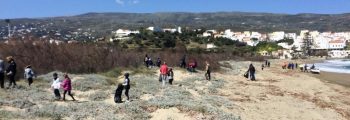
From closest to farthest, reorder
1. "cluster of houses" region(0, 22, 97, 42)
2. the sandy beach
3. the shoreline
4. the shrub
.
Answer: the sandy beach
the shrub
"cluster of houses" region(0, 22, 97, 42)
the shoreline

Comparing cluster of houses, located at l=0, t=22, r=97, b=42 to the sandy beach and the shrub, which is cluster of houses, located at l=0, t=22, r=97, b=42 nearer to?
the sandy beach

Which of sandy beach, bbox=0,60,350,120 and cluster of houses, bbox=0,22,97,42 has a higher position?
cluster of houses, bbox=0,22,97,42

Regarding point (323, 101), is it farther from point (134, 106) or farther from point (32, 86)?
point (32, 86)

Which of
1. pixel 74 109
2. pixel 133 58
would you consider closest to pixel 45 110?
pixel 74 109

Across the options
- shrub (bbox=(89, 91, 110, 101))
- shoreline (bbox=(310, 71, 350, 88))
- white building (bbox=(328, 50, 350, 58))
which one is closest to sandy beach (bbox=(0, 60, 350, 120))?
shrub (bbox=(89, 91, 110, 101))

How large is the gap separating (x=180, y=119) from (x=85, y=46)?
19.8 metres

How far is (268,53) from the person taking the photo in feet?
507

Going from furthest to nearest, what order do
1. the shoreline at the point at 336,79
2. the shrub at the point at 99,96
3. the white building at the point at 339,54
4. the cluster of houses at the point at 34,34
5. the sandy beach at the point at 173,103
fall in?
the white building at the point at 339,54 < the shoreline at the point at 336,79 < the cluster of houses at the point at 34,34 < the shrub at the point at 99,96 < the sandy beach at the point at 173,103

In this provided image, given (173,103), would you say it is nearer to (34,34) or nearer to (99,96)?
(99,96)

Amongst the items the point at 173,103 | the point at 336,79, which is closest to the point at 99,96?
the point at 173,103

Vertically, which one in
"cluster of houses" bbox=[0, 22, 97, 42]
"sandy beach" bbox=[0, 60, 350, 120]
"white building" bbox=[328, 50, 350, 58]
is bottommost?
"white building" bbox=[328, 50, 350, 58]

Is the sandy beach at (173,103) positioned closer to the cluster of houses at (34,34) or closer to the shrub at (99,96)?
the shrub at (99,96)

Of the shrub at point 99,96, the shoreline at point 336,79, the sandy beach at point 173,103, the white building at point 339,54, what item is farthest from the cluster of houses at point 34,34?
the white building at point 339,54

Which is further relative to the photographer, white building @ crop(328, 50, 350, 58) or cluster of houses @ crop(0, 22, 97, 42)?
white building @ crop(328, 50, 350, 58)
